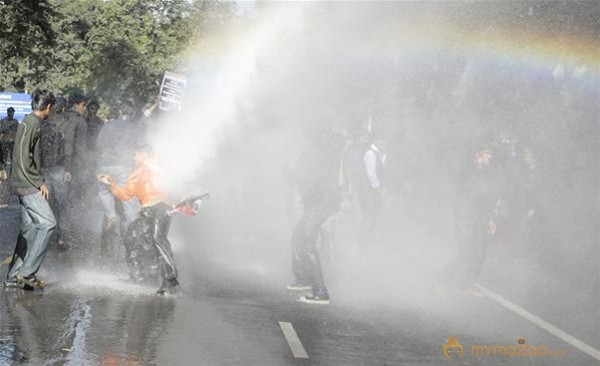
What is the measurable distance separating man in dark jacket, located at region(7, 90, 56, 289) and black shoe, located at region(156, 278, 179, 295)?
1293 mm

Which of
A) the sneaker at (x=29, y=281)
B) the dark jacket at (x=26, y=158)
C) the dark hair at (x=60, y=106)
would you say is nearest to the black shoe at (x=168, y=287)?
the sneaker at (x=29, y=281)

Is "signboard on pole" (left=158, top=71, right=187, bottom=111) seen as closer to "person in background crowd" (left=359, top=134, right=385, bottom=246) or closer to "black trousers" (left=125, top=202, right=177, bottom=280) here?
"person in background crowd" (left=359, top=134, right=385, bottom=246)

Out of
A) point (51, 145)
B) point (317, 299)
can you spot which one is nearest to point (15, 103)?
point (51, 145)

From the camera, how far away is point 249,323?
10734 millimetres

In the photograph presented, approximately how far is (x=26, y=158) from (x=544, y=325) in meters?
5.68

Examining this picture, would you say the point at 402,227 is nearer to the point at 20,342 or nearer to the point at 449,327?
the point at 449,327

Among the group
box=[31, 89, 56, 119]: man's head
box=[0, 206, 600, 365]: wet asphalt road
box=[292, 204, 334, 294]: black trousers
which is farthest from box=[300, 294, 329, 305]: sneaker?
box=[31, 89, 56, 119]: man's head

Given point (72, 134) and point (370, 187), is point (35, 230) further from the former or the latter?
point (370, 187)

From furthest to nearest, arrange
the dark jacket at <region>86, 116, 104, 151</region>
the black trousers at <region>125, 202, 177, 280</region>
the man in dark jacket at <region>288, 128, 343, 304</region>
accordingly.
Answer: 1. the dark jacket at <region>86, 116, 104, 151</region>
2. the man in dark jacket at <region>288, 128, 343, 304</region>
3. the black trousers at <region>125, 202, 177, 280</region>

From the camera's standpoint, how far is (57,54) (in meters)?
66.3

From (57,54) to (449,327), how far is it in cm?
5783

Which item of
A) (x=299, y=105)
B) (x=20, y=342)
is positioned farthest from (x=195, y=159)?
(x=299, y=105)

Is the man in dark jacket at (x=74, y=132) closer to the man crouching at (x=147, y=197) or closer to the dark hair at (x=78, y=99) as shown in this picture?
the dark hair at (x=78, y=99)

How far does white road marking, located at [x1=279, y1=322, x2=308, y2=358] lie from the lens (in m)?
9.37
